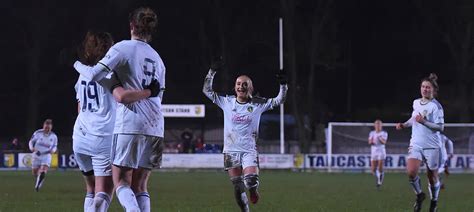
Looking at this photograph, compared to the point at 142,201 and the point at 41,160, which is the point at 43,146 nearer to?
the point at 41,160

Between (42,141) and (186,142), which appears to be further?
(186,142)

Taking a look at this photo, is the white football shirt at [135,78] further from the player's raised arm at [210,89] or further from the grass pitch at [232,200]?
the grass pitch at [232,200]

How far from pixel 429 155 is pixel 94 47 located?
8.04 metres

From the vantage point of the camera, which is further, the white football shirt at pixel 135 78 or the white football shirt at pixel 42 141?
the white football shirt at pixel 42 141

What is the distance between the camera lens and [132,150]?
8.20 m

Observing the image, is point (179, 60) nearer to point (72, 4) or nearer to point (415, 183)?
point (72, 4)

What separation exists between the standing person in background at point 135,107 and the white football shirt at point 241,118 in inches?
197

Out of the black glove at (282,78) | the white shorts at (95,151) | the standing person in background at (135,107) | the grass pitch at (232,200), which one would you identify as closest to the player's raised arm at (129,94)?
the standing person in background at (135,107)

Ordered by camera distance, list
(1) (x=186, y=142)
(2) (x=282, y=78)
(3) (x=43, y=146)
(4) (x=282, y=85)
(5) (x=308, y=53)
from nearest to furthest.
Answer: (2) (x=282, y=78) → (4) (x=282, y=85) → (3) (x=43, y=146) → (1) (x=186, y=142) → (5) (x=308, y=53)

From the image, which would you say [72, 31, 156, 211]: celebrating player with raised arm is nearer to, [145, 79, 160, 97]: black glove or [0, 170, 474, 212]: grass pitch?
[145, 79, 160, 97]: black glove

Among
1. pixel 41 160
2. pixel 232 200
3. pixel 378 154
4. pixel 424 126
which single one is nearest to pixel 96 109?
pixel 424 126

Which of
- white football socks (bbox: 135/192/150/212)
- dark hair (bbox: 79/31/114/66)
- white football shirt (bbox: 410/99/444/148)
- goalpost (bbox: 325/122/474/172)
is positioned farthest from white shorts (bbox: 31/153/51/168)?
goalpost (bbox: 325/122/474/172)

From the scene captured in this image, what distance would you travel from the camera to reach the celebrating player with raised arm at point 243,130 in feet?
43.7

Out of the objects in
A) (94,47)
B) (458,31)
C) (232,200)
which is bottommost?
(232,200)
